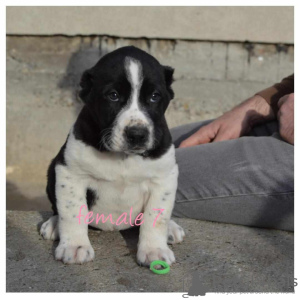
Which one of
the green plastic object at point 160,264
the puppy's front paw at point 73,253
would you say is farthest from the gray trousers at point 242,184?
the puppy's front paw at point 73,253

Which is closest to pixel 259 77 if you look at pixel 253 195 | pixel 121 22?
pixel 121 22

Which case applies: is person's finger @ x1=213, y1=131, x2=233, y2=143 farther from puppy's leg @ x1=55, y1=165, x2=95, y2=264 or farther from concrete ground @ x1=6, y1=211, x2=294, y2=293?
puppy's leg @ x1=55, y1=165, x2=95, y2=264

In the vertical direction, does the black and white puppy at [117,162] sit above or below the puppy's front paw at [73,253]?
above

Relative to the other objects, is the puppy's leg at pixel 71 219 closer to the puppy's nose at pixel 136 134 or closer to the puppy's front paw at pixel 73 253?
the puppy's front paw at pixel 73 253

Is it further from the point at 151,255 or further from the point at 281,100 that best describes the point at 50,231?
the point at 281,100

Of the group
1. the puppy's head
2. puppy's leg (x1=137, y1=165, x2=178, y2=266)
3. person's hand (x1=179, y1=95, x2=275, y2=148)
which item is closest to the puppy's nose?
the puppy's head
